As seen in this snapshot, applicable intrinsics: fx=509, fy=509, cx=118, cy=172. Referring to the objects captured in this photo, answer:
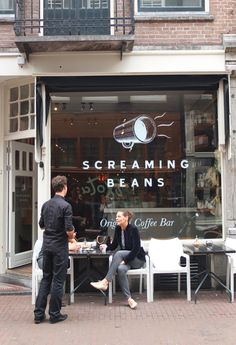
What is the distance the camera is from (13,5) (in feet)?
29.7

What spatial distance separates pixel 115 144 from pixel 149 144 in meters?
0.61

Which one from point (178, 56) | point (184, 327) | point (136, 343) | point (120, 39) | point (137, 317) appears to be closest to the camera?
point (136, 343)

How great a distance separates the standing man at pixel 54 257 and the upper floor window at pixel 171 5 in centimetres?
424

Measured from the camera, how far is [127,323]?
21.9 feet

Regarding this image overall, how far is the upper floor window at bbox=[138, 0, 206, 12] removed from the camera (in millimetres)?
9008

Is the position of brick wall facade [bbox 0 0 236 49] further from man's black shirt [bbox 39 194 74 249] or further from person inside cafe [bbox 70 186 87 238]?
man's black shirt [bbox 39 194 74 249]

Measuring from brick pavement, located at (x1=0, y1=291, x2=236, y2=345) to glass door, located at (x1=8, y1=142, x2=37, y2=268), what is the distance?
1.76 m

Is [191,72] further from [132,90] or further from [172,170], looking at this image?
[172,170]

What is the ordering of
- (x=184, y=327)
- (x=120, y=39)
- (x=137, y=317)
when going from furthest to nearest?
(x=120, y=39) → (x=137, y=317) → (x=184, y=327)

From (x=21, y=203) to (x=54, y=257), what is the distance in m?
3.72

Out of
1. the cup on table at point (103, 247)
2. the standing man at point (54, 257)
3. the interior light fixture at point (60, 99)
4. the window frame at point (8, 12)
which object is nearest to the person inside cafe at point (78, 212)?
the cup on table at point (103, 247)

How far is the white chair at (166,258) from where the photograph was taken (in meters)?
7.93

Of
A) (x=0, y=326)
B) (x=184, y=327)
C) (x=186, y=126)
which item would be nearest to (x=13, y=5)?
(x=186, y=126)

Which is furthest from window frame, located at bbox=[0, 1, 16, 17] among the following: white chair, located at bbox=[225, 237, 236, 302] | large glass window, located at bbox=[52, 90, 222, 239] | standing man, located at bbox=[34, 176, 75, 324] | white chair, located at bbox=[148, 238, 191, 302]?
white chair, located at bbox=[225, 237, 236, 302]
